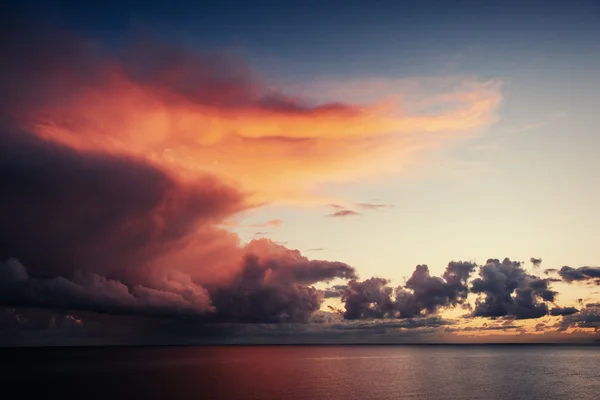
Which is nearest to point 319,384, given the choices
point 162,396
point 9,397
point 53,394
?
point 162,396

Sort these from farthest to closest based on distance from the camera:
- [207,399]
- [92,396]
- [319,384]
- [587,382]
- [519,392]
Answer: [587,382]
[319,384]
[519,392]
[92,396]
[207,399]

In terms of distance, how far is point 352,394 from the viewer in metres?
114

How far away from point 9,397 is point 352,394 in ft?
259

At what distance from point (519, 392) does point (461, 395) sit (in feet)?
61.3

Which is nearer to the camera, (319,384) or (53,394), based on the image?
(53,394)

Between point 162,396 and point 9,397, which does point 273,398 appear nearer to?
point 162,396

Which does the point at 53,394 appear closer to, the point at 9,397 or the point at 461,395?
the point at 9,397

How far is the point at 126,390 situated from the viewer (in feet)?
403

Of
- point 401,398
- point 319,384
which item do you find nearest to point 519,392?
point 401,398

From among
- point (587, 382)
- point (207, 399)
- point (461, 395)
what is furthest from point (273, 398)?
point (587, 382)

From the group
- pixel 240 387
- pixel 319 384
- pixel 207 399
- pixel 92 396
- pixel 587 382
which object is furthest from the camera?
pixel 587 382

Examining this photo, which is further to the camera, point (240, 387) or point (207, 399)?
point (240, 387)

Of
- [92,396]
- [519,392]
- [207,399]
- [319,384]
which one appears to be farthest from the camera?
[319,384]

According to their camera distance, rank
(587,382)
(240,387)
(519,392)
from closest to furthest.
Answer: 1. (519,392)
2. (240,387)
3. (587,382)
